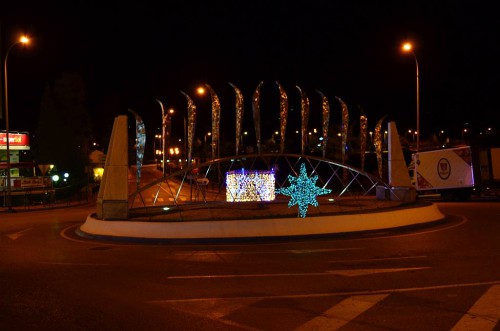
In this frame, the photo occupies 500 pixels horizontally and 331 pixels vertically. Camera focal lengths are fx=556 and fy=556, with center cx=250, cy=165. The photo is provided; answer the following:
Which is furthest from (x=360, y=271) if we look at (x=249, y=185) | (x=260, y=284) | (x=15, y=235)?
(x=249, y=185)

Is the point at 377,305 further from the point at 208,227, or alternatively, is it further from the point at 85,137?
the point at 85,137

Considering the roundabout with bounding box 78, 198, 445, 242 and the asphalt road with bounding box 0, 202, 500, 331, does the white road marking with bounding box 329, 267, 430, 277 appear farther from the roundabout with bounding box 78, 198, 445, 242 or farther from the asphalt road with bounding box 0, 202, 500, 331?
the roundabout with bounding box 78, 198, 445, 242

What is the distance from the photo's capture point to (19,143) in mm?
55781

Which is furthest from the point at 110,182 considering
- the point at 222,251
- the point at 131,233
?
the point at 222,251

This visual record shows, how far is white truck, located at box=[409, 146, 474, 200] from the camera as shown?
3209 cm

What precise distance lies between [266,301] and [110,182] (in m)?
11.1

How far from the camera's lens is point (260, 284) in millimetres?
10305

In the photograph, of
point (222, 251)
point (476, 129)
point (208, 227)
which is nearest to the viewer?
point (222, 251)

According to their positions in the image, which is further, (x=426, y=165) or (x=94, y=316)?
(x=426, y=165)

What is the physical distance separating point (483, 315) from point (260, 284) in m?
4.00

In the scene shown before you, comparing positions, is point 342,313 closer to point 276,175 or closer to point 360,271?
point 360,271

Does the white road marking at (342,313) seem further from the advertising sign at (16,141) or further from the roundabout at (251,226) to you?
the advertising sign at (16,141)

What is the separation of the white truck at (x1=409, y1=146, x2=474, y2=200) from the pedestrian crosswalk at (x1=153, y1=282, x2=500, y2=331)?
2382cm

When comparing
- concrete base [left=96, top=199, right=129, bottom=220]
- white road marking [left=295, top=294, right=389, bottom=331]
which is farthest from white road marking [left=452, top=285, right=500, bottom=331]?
concrete base [left=96, top=199, right=129, bottom=220]
